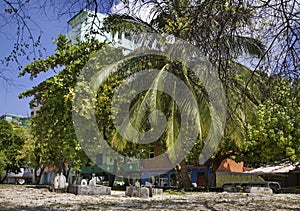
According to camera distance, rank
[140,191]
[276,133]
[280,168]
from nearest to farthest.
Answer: [140,191]
[276,133]
[280,168]

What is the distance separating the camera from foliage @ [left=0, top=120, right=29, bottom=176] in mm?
36406

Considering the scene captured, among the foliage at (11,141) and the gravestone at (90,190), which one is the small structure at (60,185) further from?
the foliage at (11,141)

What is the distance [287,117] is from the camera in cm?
2162

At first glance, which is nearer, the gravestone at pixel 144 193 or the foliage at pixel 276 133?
the gravestone at pixel 144 193

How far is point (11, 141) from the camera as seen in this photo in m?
37.4

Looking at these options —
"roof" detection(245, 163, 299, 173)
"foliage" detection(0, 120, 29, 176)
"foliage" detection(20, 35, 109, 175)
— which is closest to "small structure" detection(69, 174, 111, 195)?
"foliage" detection(20, 35, 109, 175)

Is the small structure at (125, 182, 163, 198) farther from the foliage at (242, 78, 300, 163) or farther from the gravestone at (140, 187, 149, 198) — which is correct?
the foliage at (242, 78, 300, 163)

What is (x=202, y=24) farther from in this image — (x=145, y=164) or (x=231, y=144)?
(x=145, y=164)

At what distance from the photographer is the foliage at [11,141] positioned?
119 ft

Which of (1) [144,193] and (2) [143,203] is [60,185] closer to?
(1) [144,193]

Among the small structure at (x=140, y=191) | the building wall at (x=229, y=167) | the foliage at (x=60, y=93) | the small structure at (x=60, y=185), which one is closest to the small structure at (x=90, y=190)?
the small structure at (x=140, y=191)

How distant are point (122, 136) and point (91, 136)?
429cm

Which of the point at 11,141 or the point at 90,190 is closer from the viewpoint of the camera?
the point at 90,190

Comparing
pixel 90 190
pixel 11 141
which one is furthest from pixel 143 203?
pixel 11 141
